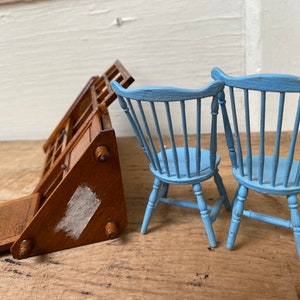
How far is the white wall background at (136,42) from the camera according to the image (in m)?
1.94

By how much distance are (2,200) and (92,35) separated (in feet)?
3.74

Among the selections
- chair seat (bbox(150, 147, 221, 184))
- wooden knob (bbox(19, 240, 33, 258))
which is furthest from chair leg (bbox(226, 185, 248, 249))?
wooden knob (bbox(19, 240, 33, 258))

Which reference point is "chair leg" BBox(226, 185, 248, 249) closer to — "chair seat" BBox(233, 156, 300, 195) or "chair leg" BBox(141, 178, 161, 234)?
"chair seat" BBox(233, 156, 300, 195)

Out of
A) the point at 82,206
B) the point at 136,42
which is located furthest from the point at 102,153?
the point at 136,42

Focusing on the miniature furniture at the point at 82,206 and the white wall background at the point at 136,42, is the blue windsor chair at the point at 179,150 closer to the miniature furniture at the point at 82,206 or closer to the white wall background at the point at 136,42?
the miniature furniture at the point at 82,206

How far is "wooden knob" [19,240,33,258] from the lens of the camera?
1185mm

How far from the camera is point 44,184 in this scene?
5.02 feet

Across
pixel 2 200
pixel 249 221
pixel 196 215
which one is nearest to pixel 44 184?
pixel 2 200

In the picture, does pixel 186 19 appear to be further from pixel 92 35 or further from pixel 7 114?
pixel 7 114

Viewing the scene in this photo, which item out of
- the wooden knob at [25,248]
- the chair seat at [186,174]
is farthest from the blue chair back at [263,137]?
the wooden knob at [25,248]

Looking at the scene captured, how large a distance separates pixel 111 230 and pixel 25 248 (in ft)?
1.02

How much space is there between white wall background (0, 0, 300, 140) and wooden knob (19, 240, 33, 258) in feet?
4.17

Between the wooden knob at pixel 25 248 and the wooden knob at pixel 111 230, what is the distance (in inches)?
11.0

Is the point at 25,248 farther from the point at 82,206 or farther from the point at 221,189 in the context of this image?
the point at 221,189
